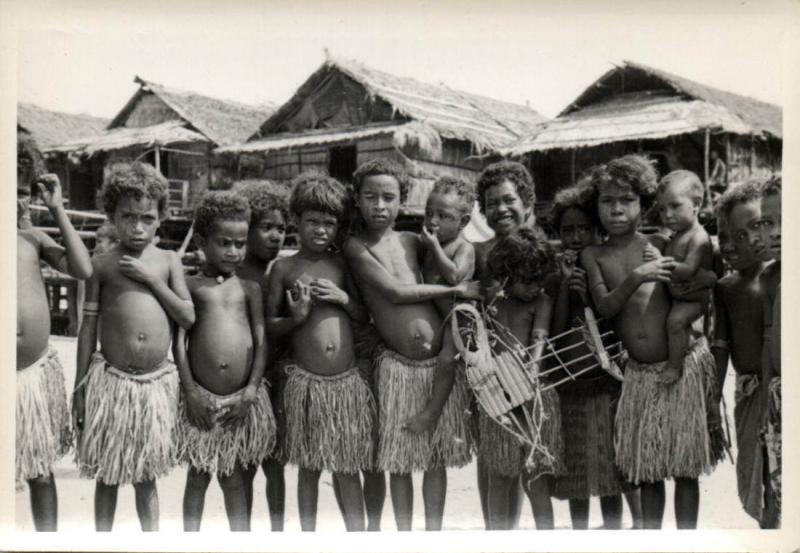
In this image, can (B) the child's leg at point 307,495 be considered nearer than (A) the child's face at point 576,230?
Yes

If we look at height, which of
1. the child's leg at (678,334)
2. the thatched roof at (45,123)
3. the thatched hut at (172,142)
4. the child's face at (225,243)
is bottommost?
the child's leg at (678,334)

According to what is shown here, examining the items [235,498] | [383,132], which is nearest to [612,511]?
[235,498]

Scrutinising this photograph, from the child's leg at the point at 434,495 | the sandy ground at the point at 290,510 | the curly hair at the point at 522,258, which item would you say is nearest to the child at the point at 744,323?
the sandy ground at the point at 290,510

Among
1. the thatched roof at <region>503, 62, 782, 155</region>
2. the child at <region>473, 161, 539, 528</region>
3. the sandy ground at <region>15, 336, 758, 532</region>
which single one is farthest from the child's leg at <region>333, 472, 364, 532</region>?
the thatched roof at <region>503, 62, 782, 155</region>

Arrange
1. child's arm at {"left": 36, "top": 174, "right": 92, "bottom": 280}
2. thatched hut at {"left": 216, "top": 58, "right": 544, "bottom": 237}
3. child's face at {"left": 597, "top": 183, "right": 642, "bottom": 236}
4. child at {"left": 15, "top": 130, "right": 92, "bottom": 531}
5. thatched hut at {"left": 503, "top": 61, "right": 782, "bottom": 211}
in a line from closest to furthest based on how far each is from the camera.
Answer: child's arm at {"left": 36, "top": 174, "right": 92, "bottom": 280}
child at {"left": 15, "top": 130, "right": 92, "bottom": 531}
child's face at {"left": 597, "top": 183, "right": 642, "bottom": 236}
thatched hut at {"left": 216, "top": 58, "right": 544, "bottom": 237}
thatched hut at {"left": 503, "top": 61, "right": 782, "bottom": 211}

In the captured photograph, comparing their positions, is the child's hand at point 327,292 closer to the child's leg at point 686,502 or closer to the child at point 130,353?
the child at point 130,353

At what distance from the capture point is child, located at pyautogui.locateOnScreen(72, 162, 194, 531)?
3.59m

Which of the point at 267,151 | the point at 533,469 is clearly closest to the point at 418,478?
the point at 533,469

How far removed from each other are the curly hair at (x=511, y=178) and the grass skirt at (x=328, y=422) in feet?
3.31

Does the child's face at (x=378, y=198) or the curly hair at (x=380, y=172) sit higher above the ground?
the curly hair at (x=380, y=172)

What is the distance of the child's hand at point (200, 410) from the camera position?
12.0 ft

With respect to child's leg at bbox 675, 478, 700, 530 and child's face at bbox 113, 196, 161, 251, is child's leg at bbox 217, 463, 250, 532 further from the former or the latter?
child's leg at bbox 675, 478, 700, 530

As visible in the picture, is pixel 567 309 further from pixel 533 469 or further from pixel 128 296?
pixel 128 296

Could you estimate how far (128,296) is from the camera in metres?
3.61
